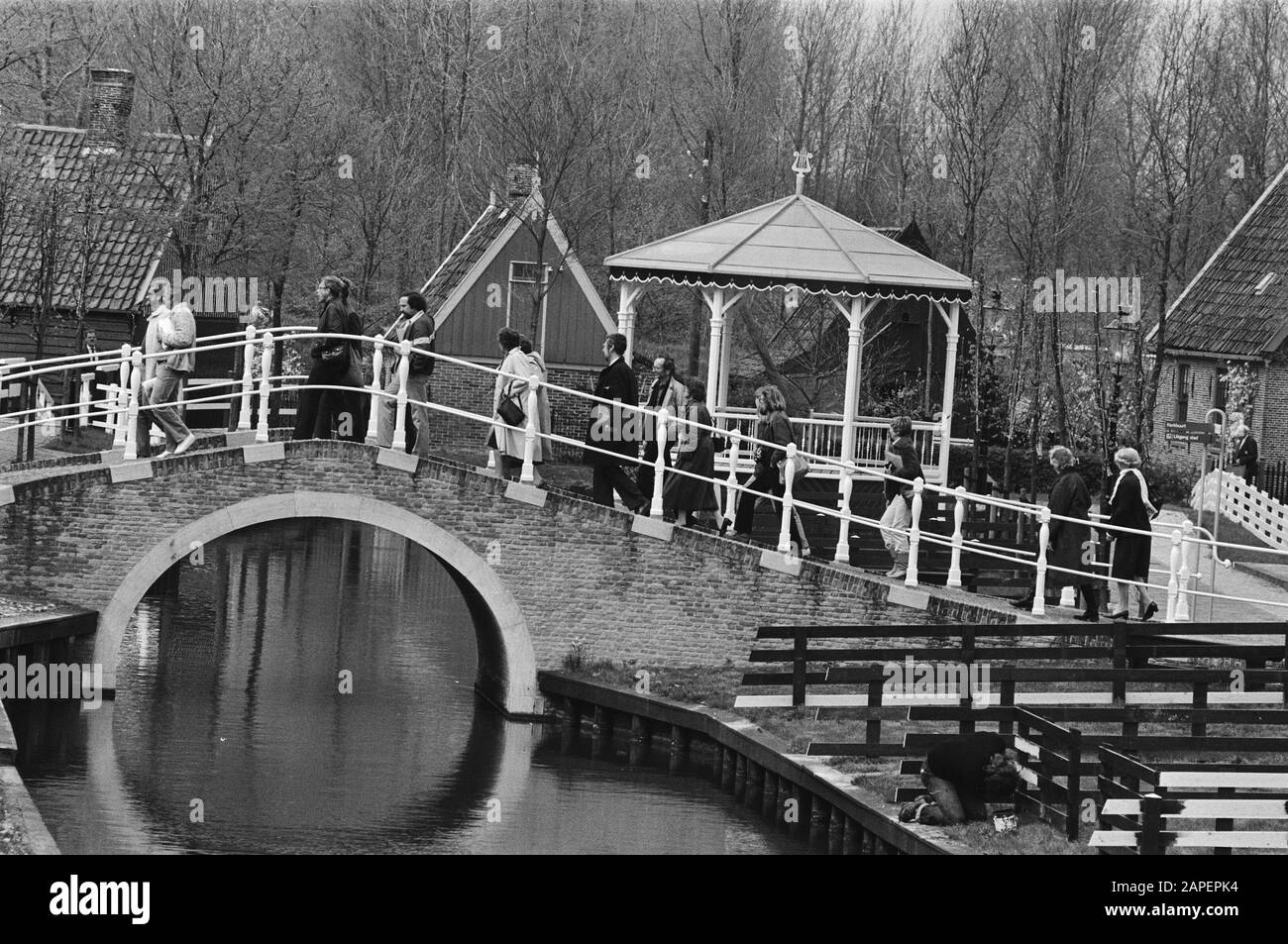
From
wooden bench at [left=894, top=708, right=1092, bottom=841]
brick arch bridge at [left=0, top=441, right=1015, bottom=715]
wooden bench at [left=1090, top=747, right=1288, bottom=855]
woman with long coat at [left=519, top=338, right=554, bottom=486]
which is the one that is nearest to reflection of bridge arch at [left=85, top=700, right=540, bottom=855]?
brick arch bridge at [left=0, top=441, right=1015, bottom=715]

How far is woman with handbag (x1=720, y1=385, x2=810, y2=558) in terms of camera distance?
21.4m

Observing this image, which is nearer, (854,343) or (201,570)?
(854,343)

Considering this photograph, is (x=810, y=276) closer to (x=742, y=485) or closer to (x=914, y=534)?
(x=742, y=485)

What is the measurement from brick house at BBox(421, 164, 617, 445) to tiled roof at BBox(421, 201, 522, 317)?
73mm

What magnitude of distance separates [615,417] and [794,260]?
630 cm

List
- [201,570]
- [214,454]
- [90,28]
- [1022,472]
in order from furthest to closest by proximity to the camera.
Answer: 1. [90,28]
2. [1022,472]
3. [201,570]
4. [214,454]

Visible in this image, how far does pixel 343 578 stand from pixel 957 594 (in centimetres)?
1287

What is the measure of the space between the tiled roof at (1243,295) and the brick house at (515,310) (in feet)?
40.2

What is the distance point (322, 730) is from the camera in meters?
20.6

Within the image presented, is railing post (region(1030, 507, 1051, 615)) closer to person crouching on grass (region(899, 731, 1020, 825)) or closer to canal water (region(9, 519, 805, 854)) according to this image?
canal water (region(9, 519, 805, 854))

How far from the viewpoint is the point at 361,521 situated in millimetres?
21016

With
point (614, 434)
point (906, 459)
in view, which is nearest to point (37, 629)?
point (614, 434)

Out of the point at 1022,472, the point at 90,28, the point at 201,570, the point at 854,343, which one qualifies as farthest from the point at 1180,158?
the point at 90,28

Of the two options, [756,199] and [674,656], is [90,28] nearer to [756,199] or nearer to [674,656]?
[756,199]
